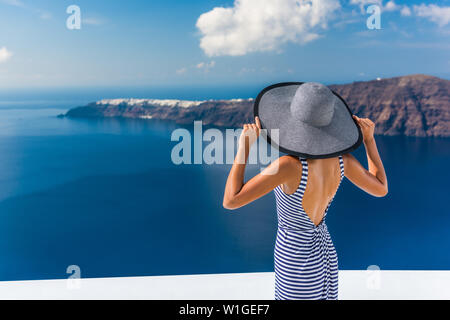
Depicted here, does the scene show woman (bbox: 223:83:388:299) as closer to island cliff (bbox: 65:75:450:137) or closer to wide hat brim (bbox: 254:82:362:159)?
wide hat brim (bbox: 254:82:362:159)

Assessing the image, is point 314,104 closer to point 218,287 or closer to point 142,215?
point 218,287

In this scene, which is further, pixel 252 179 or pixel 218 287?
pixel 218 287

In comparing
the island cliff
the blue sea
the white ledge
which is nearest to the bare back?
the white ledge

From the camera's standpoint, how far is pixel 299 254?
102 cm

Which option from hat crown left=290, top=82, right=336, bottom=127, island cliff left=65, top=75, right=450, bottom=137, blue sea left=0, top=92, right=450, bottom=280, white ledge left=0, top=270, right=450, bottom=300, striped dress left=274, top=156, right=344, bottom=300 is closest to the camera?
hat crown left=290, top=82, right=336, bottom=127

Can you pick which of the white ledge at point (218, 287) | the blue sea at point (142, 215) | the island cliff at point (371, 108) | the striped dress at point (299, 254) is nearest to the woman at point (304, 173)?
the striped dress at point (299, 254)

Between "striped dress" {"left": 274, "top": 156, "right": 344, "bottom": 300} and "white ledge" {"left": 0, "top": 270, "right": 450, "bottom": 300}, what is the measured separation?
94 cm

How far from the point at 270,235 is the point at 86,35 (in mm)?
2864

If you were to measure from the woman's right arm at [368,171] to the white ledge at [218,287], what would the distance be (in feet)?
3.43

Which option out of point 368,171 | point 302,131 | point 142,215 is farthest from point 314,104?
point 142,215

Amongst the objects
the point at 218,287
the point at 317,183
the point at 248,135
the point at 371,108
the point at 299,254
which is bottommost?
the point at 218,287

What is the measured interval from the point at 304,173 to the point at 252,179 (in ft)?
0.43

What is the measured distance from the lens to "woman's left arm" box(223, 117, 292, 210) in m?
0.89

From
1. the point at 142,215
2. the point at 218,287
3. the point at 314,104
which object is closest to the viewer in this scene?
the point at 314,104
